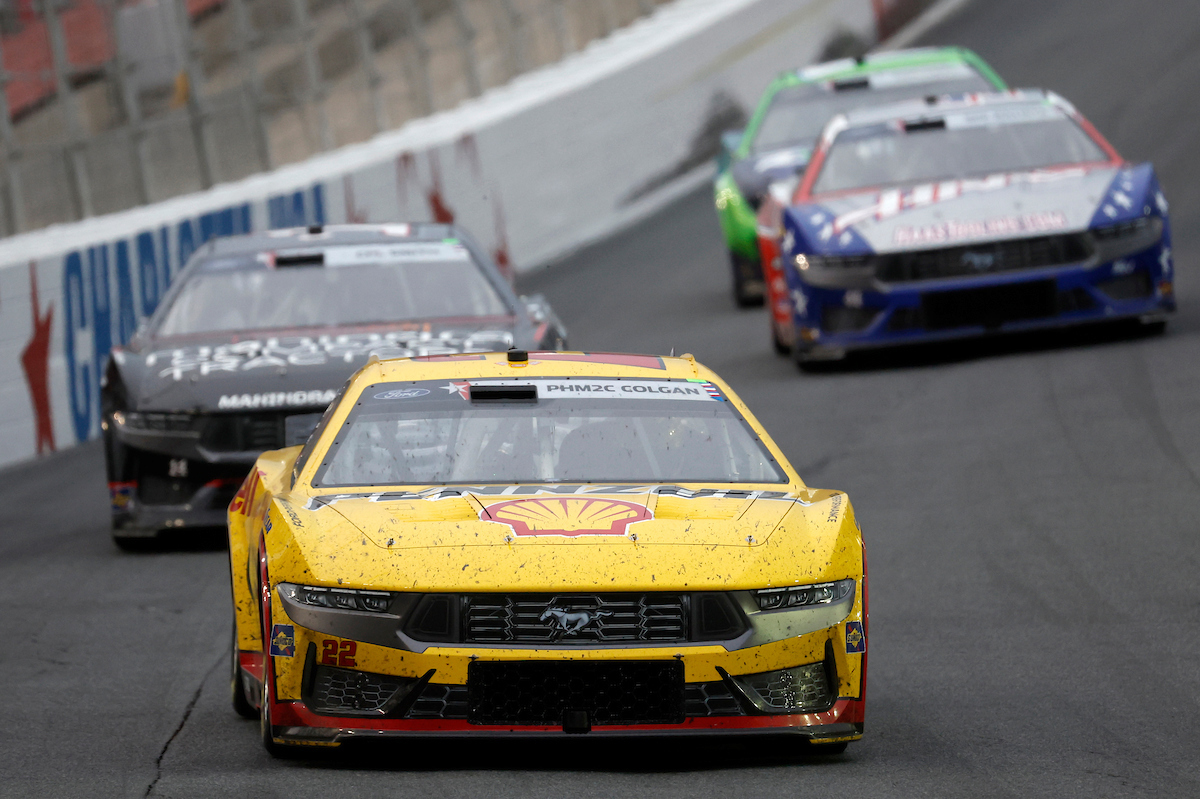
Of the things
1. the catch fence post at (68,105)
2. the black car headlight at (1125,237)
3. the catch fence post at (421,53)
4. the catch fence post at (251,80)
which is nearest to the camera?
the black car headlight at (1125,237)

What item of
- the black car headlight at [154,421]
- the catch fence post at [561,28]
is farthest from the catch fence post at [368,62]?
the black car headlight at [154,421]

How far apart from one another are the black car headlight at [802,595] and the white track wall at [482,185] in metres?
8.83

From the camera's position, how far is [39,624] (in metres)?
7.91

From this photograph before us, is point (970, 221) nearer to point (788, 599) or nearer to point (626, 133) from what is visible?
point (788, 599)

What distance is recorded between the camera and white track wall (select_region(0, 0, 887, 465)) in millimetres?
13547

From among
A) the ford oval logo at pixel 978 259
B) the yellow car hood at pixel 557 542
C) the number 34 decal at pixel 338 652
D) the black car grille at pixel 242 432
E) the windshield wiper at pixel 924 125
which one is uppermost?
the windshield wiper at pixel 924 125

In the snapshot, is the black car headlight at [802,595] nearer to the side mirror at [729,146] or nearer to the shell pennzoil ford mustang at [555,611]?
the shell pennzoil ford mustang at [555,611]

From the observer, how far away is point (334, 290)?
10.2 metres

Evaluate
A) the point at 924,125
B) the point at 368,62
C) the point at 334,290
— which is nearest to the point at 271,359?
the point at 334,290

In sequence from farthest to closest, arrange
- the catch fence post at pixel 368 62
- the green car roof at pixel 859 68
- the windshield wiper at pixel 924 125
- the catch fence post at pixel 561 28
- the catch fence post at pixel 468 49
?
the catch fence post at pixel 561 28 < the catch fence post at pixel 468 49 < the catch fence post at pixel 368 62 < the green car roof at pixel 859 68 < the windshield wiper at pixel 924 125

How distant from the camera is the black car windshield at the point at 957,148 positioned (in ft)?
42.9

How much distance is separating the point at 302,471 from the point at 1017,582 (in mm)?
2993

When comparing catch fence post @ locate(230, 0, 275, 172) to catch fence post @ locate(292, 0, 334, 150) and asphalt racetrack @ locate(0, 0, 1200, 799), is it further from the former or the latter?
asphalt racetrack @ locate(0, 0, 1200, 799)

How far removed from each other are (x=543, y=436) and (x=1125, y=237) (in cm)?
708
